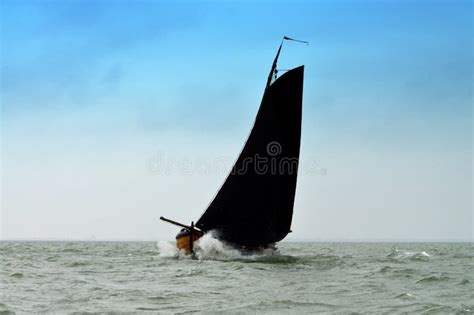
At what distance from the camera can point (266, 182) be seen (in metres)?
32.5

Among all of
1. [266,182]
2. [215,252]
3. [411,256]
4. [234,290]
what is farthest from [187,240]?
[411,256]

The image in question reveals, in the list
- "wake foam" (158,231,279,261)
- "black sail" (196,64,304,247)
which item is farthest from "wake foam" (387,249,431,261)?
"black sail" (196,64,304,247)

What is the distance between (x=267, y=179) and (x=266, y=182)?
182 millimetres

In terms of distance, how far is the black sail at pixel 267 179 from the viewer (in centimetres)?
3241

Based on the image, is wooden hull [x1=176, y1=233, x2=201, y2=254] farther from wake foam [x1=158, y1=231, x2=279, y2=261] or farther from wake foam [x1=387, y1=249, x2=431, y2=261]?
wake foam [x1=387, y1=249, x2=431, y2=261]

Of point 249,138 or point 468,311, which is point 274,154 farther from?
point 468,311

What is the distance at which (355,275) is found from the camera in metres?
23.3

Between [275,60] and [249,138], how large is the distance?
16.1 feet

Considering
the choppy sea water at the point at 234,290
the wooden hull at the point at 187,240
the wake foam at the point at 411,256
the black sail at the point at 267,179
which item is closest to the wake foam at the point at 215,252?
the wooden hull at the point at 187,240

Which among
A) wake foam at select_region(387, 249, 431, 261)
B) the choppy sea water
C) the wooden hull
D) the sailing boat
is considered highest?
the sailing boat

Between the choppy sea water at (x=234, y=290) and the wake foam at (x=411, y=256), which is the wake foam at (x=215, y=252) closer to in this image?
the choppy sea water at (x=234, y=290)

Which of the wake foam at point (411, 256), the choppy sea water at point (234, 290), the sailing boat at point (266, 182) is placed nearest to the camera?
the choppy sea water at point (234, 290)

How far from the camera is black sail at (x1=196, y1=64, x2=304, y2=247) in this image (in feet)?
106

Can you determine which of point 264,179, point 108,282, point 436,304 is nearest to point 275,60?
point 264,179
